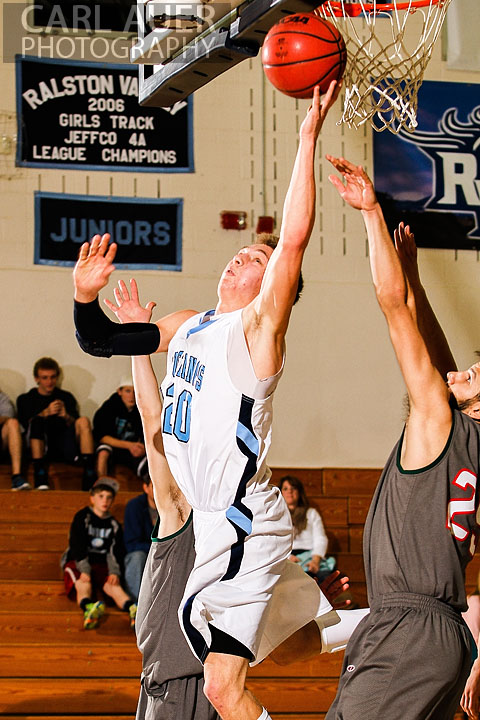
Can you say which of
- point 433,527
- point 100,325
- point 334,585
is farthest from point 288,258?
point 334,585

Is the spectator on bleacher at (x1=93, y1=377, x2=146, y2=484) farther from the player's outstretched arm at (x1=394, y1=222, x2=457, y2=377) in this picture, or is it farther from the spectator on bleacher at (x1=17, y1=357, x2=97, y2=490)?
the player's outstretched arm at (x1=394, y1=222, x2=457, y2=377)

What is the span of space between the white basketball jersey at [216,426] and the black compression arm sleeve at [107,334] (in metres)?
0.31

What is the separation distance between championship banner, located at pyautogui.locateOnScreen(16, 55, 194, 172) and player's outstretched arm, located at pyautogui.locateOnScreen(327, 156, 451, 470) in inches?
290

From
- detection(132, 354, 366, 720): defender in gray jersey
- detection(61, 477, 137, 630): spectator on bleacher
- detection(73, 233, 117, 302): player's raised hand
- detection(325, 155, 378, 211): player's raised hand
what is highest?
detection(325, 155, 378, 211): player's raised hand

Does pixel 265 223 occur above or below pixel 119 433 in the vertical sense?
above

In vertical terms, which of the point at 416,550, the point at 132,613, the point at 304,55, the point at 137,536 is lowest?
the point at 132,613

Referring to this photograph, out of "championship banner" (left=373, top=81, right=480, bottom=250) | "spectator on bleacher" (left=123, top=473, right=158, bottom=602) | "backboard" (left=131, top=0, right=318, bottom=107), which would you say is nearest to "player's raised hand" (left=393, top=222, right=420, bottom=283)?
"backboard" (left=131, top=0, right=318, bottom=107)

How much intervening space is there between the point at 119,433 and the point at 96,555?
197cm

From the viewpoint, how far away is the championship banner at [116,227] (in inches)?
389

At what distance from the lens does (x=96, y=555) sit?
7449 millimetres

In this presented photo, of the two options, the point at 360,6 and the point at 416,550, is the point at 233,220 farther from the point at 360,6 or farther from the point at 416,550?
the point at 416,550

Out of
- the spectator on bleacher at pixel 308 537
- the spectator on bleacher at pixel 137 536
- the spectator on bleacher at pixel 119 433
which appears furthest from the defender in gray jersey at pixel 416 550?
the spectator on bleacher at pixel 119 433

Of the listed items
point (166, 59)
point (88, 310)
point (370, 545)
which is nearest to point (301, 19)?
point (166, 59)

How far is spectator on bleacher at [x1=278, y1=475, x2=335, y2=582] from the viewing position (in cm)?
781
